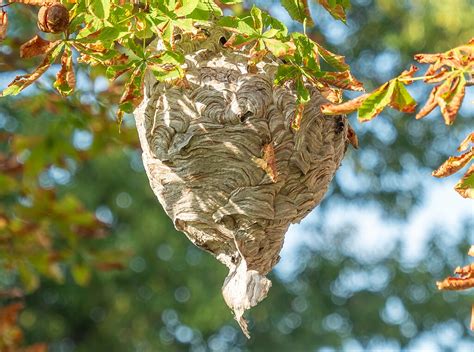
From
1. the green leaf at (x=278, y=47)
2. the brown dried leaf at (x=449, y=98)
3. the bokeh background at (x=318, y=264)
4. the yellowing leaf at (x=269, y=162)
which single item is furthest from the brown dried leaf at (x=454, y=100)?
the bokeh background at (x=318, y=264)

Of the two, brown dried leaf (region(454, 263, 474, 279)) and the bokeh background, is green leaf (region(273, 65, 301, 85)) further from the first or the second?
the bokeh background

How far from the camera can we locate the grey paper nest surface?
8.84ft

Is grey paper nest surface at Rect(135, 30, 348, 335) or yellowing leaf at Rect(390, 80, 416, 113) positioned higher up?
yellowing leaf at Rect(390, 80, 416, 113)

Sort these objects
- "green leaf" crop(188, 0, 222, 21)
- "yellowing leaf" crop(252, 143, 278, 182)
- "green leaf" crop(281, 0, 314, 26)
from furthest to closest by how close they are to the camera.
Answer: "yellowing leaf" crop(252, 143, 278, 182), "green leaf" crop(281, 0, 314, 26), "green leaf" crop(188, 0, 222, 21)

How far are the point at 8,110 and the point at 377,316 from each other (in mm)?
6050

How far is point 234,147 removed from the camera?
269 centimetres

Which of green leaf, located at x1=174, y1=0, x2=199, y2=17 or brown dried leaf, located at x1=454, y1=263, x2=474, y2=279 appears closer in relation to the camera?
brown dried leaf, located at x1=454, y1=263, x2=474, y2=279

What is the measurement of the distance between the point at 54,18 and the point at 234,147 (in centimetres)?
63

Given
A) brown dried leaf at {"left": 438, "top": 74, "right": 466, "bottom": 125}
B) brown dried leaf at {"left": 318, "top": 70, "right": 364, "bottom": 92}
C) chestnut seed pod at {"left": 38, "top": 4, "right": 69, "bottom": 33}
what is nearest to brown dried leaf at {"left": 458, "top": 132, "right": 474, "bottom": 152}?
brown dried leaf at {"left": 438, "top": 74, "right": 466, "bottom": 125}

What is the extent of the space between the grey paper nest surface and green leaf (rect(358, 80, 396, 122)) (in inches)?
23.2

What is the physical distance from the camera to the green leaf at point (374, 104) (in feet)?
6.79

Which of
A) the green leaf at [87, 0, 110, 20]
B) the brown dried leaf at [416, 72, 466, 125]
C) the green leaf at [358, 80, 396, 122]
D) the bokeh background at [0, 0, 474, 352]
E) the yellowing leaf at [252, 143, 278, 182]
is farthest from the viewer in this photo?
the bokeh background at [0, 0, 474, 352]

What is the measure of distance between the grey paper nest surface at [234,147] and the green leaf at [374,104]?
590 millimetres

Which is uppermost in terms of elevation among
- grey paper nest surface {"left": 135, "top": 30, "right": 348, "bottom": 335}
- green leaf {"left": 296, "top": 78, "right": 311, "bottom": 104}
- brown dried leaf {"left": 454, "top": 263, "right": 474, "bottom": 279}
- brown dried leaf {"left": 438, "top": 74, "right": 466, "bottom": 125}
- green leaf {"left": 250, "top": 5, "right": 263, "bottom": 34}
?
brown dried leaf {"left": 438, "top": 74, "right": 466, "bottom": 125}
